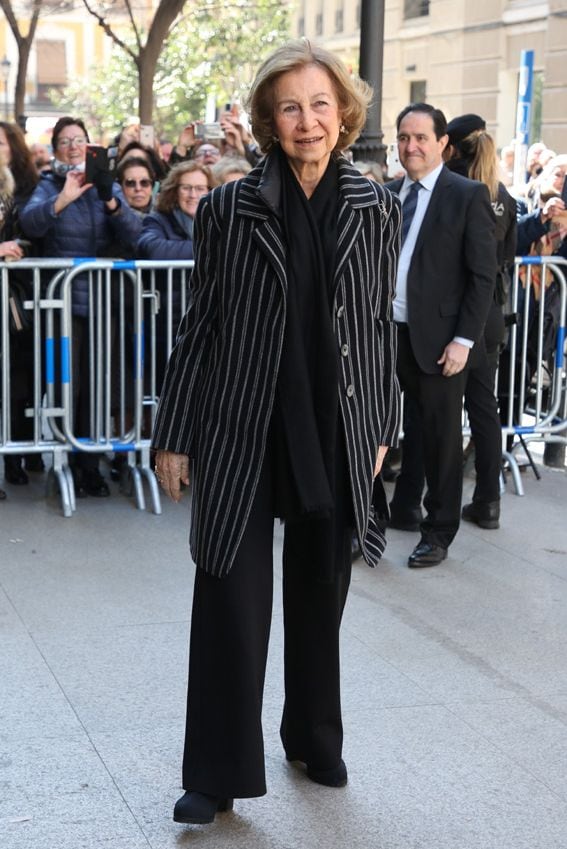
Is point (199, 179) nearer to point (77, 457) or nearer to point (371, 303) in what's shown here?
point (77, 457)

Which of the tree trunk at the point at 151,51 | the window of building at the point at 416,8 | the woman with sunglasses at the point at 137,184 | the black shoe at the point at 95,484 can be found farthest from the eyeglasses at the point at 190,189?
the window of building at the point at 416,8

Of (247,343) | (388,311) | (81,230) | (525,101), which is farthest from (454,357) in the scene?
(525,101)

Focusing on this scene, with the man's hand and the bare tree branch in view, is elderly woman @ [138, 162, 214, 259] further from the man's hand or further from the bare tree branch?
the bare tree branch

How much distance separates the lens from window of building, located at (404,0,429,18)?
30000mm

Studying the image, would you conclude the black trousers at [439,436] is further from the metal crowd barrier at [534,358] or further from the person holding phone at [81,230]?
the person holding phone at [81,230]

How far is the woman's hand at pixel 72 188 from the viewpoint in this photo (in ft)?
25.5

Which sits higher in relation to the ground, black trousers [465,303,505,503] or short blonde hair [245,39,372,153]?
short blonde hair [245,39,372,153]

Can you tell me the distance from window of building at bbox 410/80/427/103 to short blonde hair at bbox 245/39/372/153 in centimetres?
2775

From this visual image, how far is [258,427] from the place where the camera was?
3.73 metres

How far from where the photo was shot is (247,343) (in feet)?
12.3

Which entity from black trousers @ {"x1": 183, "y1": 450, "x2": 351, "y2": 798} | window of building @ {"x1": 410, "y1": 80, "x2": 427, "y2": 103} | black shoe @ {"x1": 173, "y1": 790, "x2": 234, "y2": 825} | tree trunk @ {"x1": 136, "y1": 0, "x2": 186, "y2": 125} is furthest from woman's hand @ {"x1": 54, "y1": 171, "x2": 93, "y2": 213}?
window of building @ {"x1": 410, "y1": 80, "x2": 427, "y2": 103}

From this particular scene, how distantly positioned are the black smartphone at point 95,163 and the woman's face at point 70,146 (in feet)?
5.05

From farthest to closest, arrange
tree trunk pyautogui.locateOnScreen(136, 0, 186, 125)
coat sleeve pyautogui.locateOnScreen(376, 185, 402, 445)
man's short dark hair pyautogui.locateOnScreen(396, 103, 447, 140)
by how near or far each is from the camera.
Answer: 1. tree trunk pyautogui.locateOnScreen(136, 0, 186, 125)
2. man's short dark hair pyautogui.locateOnScreen(396, 103, 447, 140)
3. coat sleeve pyautogui.locateOnScreen(376, 185, 402, 445)

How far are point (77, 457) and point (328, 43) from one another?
102 feet
